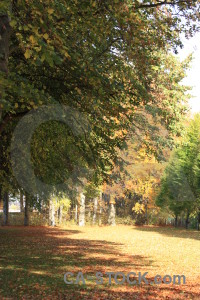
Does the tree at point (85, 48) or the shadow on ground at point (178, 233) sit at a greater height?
the tree at point (85, 48)

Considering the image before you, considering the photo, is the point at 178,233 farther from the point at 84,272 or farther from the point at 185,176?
the point at 84,272

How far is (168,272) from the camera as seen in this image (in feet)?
39.3

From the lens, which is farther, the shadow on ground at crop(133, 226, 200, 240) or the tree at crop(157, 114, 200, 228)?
the tree at crop(157, 114, 200, 228)

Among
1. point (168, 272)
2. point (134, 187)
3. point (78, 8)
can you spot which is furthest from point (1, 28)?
point (134, 187)

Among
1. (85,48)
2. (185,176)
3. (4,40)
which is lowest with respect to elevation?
(185,176)

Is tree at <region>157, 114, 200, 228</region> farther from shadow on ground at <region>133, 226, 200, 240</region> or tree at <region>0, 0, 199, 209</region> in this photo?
tree at <region>0, 0, 199, 209</region>

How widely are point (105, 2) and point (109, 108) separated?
2387mm

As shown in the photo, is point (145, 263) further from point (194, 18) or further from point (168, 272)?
point (194, 18)

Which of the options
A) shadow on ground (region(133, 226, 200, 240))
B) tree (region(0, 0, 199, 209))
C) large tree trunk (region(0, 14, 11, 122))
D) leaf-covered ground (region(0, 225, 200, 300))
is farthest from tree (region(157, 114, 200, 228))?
large tree trunk (region(0, 14, 11, 122))

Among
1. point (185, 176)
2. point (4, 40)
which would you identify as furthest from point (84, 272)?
point (185, 176)

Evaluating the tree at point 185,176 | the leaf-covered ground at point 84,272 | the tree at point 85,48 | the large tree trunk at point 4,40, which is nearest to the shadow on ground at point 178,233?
the tree at point 185,176

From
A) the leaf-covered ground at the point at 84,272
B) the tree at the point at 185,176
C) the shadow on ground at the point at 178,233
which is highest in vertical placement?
the tree at the point at 185,176

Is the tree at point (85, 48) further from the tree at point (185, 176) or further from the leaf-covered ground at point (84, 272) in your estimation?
the tree at point (185, 176)

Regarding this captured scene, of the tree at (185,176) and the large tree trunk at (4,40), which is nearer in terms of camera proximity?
the large tree trunk at (4,40)
